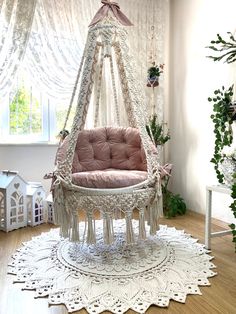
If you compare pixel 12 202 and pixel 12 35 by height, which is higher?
pixel 12 35

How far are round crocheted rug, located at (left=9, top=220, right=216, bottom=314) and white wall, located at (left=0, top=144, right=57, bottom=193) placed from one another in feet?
3.44

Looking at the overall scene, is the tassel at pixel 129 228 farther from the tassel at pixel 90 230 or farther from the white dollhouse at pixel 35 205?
the white dollhouse at pixel 35 205

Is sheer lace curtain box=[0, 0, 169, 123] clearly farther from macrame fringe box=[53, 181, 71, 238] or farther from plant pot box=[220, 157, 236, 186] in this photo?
plant pot box=[220, 157, 236, 186]

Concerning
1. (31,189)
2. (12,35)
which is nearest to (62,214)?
(31,189)

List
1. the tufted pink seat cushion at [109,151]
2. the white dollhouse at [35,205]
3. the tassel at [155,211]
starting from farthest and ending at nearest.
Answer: the white dollhouse at [35,205]
the tufted pink seat cushion at [109,151]
the tassel at [155,211]

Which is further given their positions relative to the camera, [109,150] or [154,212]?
[109,150]

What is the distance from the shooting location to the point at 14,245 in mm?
2244

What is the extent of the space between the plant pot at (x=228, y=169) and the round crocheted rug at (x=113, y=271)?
58 cm

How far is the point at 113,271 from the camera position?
1.80m

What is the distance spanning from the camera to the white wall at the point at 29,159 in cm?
312

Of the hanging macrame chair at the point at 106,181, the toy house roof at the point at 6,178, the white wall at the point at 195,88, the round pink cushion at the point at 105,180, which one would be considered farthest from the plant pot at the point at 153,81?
the toy house roof at the point at 6,178

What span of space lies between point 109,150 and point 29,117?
123cm

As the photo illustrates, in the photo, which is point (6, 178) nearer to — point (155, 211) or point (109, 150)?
point (109, 150)

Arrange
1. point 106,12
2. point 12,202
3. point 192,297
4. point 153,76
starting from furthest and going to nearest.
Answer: point 153,76, point 12,202, point 106,12, point 192,297
